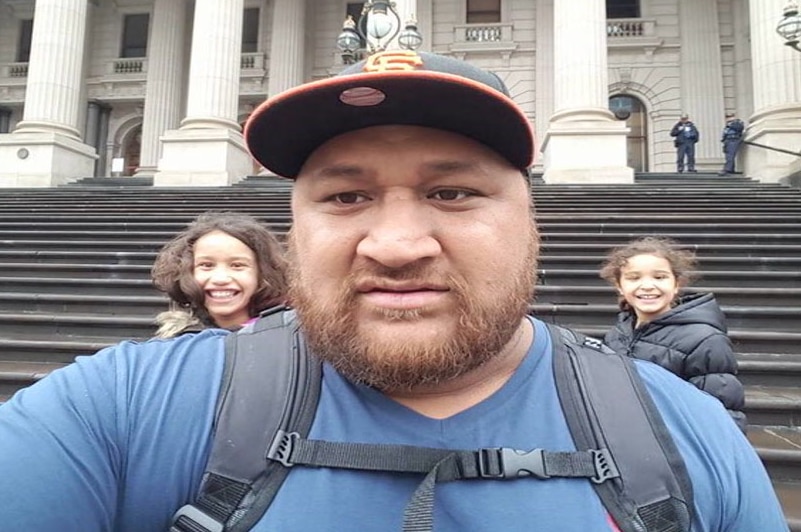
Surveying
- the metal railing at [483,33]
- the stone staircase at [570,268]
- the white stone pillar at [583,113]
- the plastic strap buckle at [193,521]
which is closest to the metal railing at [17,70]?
the stone staircase at [570,268]

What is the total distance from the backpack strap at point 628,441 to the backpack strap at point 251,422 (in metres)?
0.47

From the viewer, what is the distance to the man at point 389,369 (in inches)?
37.0

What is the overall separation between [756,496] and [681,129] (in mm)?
17580

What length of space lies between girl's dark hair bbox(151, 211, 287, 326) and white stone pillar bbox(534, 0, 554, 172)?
19081 millimetres

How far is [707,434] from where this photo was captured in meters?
1.08

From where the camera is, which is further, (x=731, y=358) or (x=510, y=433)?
(x=731, y=358)

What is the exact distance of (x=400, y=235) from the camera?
42.2 inches

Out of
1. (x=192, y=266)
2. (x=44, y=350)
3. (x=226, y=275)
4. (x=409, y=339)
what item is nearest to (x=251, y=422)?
(x=409, y=339)

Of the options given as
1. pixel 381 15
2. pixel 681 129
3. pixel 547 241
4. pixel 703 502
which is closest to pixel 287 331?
pixel 703 502

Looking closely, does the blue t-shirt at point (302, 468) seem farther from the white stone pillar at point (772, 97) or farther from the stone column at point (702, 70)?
the stone column at point (702, 70)

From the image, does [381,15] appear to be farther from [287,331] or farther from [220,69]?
[287,331]

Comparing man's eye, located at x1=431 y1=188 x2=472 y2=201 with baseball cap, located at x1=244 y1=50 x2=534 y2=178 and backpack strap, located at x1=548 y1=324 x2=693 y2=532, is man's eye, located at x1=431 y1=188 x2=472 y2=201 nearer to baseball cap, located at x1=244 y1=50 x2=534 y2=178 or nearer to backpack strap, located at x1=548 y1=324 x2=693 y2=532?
baseball cap, located at x1=244 y1=50 x2=534 y2=178

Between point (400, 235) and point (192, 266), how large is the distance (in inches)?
92.3

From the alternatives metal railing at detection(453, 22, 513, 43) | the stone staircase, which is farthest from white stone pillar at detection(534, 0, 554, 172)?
the stone staircase
